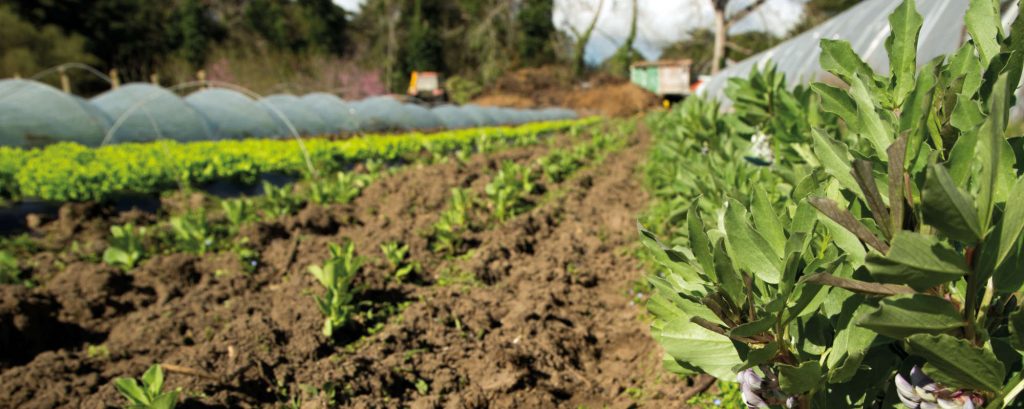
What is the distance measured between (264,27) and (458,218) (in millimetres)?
46550

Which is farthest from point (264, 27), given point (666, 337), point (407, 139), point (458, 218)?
point (666, 337)

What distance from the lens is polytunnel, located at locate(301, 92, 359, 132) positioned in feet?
42.3

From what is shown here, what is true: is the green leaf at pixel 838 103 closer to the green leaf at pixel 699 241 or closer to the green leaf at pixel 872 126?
the green leaf at pixel 872 126

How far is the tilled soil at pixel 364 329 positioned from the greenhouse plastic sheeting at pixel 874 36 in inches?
52.9

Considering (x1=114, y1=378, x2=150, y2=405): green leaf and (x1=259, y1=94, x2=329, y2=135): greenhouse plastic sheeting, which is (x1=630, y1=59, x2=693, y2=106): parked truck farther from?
(x1=114, y1=378, x2=150, y2=405): green leaf

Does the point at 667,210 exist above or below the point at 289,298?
above

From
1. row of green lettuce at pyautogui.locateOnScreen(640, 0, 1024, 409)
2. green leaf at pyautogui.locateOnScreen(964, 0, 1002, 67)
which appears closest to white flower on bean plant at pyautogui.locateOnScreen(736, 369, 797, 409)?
row of green lettuce at pyautogui.locateOnScreen(640, 0, 1024, 409)

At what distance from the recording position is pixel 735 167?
95.0 inches

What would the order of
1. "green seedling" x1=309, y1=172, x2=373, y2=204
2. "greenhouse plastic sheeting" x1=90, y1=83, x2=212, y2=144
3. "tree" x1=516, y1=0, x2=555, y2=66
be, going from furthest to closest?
1. "tree" x1=516, y1=0, x2=555, y2=66
2. "greenhouse plastic sheeting" x1=90, y1=83, x2=212, y2=144
3. "green seedling" x1=309, y1=172, x2=373, y2=204

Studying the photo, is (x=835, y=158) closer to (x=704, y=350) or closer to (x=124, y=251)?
(x=704, y=350)

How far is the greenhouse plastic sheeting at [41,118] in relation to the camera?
6652mm

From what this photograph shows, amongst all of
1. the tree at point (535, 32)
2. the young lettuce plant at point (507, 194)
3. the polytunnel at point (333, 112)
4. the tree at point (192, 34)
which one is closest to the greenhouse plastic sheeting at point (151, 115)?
the polytunnel at point (333, 112)

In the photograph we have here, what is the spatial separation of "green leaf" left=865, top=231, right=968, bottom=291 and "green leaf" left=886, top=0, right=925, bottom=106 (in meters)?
0.40

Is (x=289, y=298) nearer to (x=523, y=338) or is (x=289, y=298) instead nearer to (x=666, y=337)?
(x=523, y=338)
